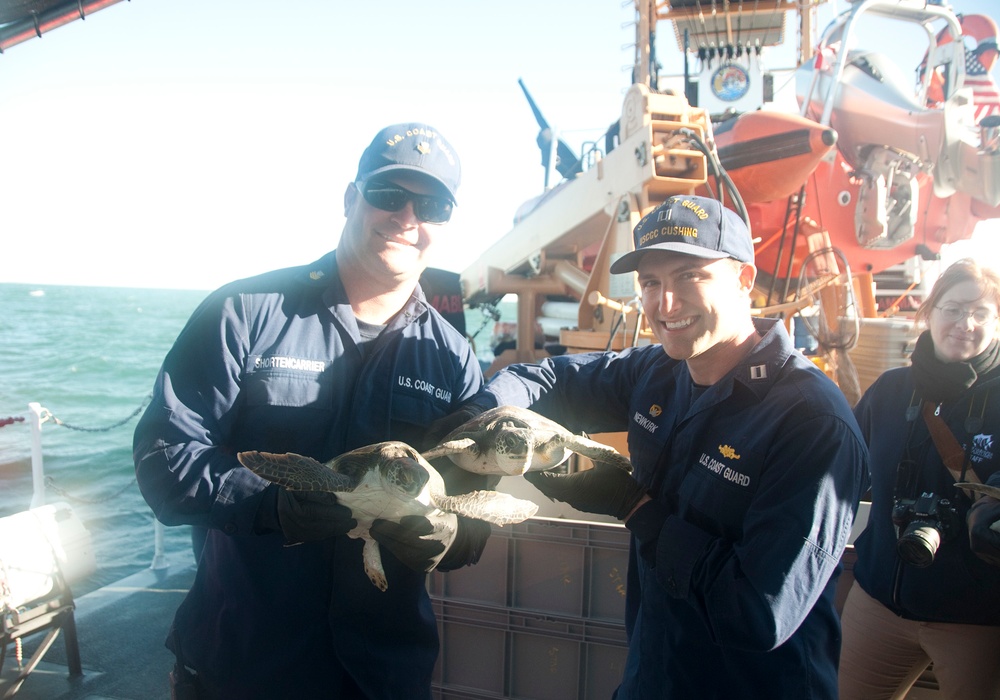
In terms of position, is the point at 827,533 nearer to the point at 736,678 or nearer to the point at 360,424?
the point at 736,678

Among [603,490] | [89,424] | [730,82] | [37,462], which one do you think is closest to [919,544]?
[603,490]

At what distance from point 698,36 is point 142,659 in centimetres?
1097

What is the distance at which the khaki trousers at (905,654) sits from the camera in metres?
2.28

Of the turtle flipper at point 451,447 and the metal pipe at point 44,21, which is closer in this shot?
the turtle flipper at point 451,447

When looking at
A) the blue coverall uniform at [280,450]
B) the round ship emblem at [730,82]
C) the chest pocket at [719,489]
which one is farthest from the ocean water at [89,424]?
the round ship emblem at [730,82]

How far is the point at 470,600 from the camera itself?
9.94ft

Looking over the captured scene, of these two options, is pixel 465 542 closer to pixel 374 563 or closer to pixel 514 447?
pixel 374 563

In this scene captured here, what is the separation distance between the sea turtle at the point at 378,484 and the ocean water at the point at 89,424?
2.72 m

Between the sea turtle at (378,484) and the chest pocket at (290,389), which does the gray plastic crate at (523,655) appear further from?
the chest pocket at (290,389)

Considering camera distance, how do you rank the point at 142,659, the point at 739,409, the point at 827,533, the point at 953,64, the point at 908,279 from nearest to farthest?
the point at 827,533 → the point at 739,409 → the point at 142,659 → the point at 953,64 → the point at 908,279

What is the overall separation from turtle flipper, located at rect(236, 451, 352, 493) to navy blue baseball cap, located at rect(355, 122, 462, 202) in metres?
0.97

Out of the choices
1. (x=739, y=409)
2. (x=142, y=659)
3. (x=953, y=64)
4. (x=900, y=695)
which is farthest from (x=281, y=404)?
(x=953, y=64)

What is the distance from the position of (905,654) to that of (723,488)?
1.46 meters

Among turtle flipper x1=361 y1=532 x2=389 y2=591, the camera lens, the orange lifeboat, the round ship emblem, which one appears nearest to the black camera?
the camera lens
